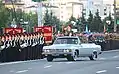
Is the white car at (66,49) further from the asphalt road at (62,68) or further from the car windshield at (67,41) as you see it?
the asphalt road at (62,68)

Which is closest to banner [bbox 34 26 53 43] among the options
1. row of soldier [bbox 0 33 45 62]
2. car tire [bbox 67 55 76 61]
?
row of soldier [bbox 0 33 45 62]

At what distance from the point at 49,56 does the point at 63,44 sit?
1151mm

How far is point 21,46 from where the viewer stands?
34062mm

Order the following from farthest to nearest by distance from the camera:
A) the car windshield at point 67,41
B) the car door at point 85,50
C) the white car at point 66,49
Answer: the car door at point 85,50
the car windshield at point 67,41
the white car at point 66,49

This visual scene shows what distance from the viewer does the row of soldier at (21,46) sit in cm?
3150

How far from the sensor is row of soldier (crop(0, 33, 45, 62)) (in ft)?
103

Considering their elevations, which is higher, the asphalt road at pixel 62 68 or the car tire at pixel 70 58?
the asphalt road at pixel 62 68

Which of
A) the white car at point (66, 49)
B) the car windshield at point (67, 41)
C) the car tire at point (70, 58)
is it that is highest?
the car windshield at point (67, 41)

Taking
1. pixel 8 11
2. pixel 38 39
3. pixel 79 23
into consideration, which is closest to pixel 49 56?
pixel 38 39

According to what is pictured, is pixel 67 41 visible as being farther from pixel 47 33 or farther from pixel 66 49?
pixel 47 33

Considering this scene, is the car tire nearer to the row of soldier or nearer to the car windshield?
the car windshield

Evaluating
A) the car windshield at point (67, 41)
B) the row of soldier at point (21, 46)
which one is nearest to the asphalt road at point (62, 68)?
the car windshield at point (67, 41)

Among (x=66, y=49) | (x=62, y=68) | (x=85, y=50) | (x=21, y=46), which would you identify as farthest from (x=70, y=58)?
(x=62, y=68)

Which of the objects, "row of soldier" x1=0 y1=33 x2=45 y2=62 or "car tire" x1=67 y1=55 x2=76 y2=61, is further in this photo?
"row of soldier" x1=0 y1=33 x2=45 y2=62
